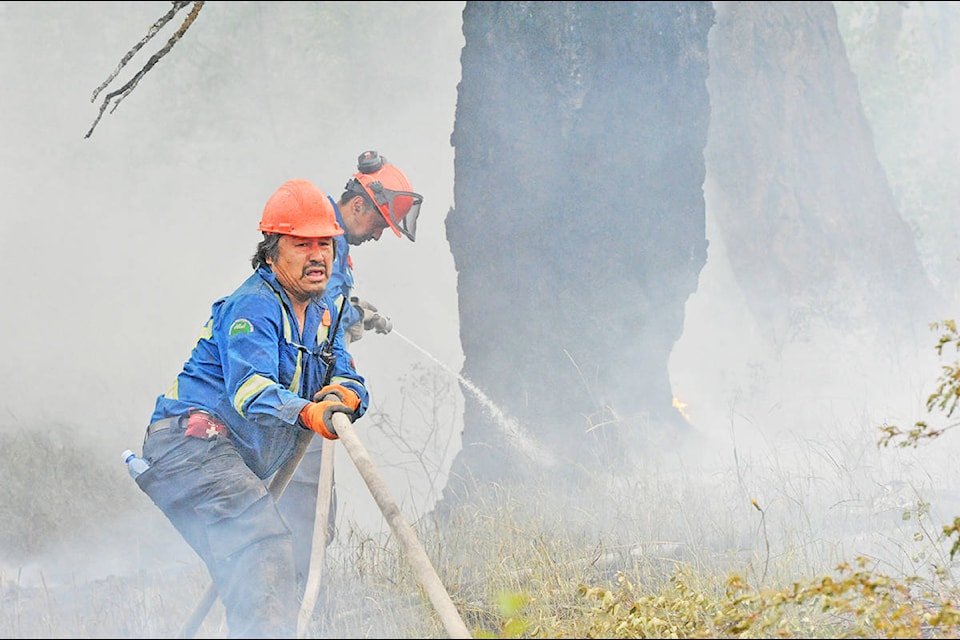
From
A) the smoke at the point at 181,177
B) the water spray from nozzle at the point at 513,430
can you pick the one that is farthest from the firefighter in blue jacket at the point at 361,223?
the smoke at the point at 181,177

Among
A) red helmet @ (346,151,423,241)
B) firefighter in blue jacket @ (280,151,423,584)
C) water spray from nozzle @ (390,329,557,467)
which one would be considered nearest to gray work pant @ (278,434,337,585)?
firefighter in blue jacket @ (280,151,423,584)

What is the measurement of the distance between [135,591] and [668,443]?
12.6 feet

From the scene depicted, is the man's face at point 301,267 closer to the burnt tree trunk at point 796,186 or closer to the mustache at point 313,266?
the mustache at point 313,266

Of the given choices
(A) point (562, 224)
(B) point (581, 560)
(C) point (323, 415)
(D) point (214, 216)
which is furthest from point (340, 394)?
(D) point (214, 216)

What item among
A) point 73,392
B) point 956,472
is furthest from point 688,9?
point 73,392

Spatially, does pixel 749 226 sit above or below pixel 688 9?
below

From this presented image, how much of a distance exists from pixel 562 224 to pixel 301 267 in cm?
372

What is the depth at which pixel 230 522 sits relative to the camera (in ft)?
9.87

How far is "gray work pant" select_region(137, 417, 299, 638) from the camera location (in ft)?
9.57

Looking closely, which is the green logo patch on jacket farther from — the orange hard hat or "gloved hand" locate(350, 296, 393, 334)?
"gloved hand" locate(350, 296, 393, 334)

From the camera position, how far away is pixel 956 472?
5.65 meters

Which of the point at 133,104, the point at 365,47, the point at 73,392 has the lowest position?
the point at 73,392

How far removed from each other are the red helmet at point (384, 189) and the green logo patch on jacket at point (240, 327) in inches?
68.9

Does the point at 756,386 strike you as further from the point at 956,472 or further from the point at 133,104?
the point at 133,104
